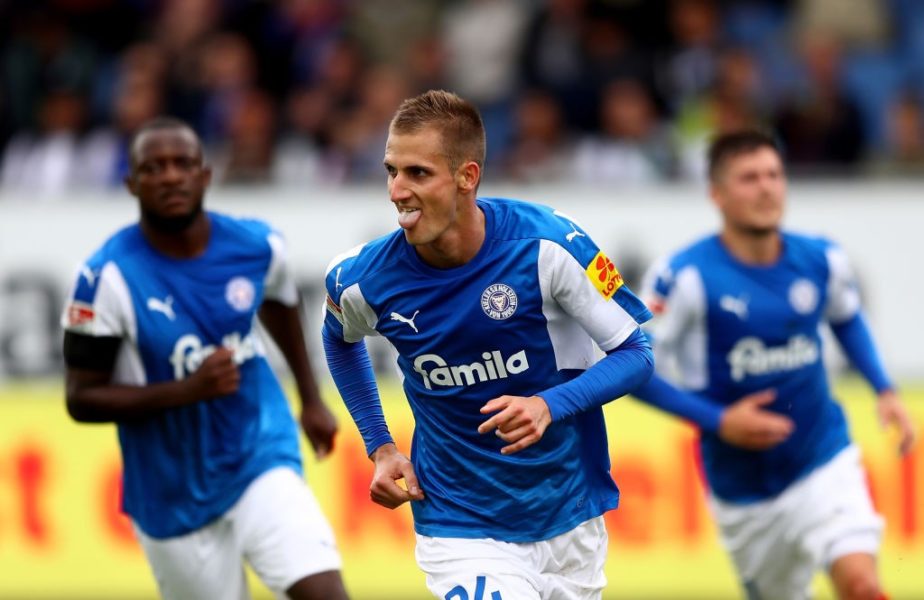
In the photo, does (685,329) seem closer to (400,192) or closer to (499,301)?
(499,301)

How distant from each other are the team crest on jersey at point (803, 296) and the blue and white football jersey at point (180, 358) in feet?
8.18

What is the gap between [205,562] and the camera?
22.1 ft

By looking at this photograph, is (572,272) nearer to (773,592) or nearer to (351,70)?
(773,592)

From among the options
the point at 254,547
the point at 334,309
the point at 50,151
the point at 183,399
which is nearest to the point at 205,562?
the point at 254,547

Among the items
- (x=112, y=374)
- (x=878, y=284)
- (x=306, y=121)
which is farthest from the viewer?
(x=306, y=121)

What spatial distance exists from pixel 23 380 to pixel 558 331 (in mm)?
7325

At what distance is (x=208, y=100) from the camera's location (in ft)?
43.5

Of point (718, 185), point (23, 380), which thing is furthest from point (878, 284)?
point (23, 380)

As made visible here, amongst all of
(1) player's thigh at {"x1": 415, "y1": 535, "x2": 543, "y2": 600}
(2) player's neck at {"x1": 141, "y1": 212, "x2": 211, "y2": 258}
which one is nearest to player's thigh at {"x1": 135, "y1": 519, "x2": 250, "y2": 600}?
(2) player's neck at {"x1": 141, "y1": 212, "x2": 211, "y2": 258}

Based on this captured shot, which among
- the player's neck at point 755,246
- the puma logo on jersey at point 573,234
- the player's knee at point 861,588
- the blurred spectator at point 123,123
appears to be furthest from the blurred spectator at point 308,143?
the puma logo on jersey at point 573,234

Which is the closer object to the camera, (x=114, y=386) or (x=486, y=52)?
(x=114, y=386)

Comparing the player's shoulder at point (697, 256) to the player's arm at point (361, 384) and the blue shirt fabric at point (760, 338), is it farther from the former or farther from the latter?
the player's arm at point (361, 384)

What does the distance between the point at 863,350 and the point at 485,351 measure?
300 centimetres

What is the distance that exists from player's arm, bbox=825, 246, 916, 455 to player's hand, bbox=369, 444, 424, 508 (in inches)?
114
